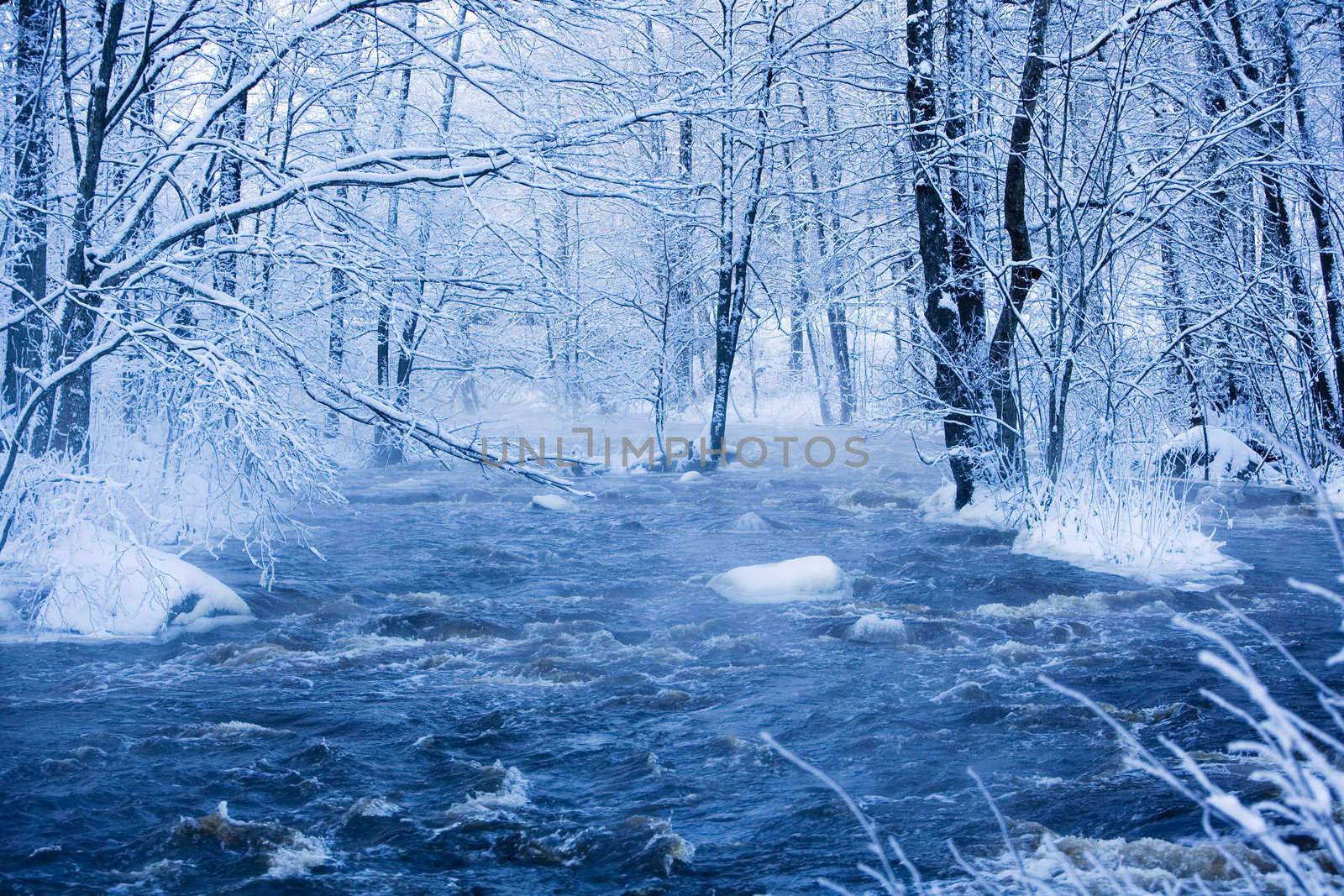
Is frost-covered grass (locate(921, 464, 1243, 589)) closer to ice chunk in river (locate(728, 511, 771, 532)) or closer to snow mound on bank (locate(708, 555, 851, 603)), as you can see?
A: snow mound on bank (locate(708, 555, 851, 603))

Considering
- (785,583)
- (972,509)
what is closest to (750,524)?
(972,509)

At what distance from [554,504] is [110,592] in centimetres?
717

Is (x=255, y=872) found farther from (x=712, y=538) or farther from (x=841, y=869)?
(x=712, y=538)

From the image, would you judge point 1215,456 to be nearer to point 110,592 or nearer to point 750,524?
point 750,524

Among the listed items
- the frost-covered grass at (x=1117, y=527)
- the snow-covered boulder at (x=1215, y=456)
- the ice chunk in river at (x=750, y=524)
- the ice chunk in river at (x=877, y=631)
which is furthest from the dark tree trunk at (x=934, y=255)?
the ice chunk in river at (x=877, y=631)

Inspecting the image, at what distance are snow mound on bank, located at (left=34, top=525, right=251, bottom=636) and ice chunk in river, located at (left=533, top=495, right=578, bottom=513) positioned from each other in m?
6.61

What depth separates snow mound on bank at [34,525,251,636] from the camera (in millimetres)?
7234

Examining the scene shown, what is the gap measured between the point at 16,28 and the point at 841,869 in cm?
765

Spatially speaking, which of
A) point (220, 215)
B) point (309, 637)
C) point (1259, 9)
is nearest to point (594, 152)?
point (220, 215)

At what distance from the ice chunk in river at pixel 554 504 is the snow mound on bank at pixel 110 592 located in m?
6.61

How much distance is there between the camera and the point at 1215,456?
13492mm

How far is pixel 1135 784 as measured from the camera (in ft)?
15.8

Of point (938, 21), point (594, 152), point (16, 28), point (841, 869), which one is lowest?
point (841, 869)

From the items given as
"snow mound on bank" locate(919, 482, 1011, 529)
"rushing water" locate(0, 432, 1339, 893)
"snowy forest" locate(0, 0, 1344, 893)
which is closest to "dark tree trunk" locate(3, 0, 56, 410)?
"snowy forest" locate(0, 0, 1344, 893)
